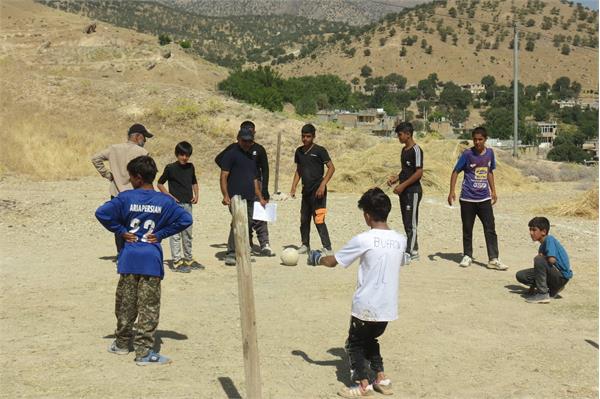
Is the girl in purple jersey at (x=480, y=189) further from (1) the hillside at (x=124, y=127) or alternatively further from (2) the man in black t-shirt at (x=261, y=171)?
(1) the hillside at (x=124, y=127)

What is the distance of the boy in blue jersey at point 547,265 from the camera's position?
7.88 m

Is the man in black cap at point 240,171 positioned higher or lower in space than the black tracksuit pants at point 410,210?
higher

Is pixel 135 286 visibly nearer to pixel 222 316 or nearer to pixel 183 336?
pixel 183 336

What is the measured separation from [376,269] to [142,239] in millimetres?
1888

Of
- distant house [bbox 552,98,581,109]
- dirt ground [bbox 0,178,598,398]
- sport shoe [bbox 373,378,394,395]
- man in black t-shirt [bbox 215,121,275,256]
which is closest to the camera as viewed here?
sport shoe [bbox 373,378,394,395]

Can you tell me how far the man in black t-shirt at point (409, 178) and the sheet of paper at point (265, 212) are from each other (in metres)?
1.58

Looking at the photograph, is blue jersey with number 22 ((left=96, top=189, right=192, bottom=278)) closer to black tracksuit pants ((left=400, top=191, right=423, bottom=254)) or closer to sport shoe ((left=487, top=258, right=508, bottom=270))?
black tracksuit pants ((left=400, top=191, right=423, bottom=254))

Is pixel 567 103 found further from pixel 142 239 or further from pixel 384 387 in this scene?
pixel 142 239

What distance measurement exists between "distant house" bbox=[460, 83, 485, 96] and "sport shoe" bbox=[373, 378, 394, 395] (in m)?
141

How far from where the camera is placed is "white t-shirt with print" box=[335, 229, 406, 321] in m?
5.03

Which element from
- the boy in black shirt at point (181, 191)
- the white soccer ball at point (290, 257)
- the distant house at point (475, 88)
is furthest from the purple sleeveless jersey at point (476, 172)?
the distant house at point (475, 88)

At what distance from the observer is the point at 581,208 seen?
15.2 meters

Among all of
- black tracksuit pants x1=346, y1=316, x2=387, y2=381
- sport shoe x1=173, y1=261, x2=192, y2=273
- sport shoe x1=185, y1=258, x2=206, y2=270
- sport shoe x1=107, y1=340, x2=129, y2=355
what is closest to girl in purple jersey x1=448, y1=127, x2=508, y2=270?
sport shoe x1=185, y1=258, x2=206, y2=270

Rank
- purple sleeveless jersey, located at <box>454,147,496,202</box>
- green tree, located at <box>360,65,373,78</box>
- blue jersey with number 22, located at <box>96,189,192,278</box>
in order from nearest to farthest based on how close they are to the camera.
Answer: blue jersey with number 22, located at <box>96,189,192,278</box> < purple sleeveless jersey, located at <box>454,147,496,202</box> < green tree, located at <box>360,65,373,78</box>
